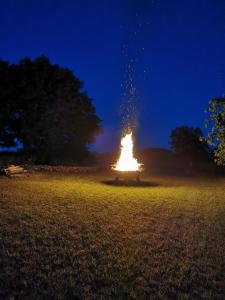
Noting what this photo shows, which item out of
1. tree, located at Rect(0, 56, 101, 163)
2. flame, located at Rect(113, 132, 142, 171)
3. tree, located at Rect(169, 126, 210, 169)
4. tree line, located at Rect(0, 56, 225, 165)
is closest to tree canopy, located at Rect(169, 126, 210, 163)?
tree, located at Rect(169, 126, 210, 169)

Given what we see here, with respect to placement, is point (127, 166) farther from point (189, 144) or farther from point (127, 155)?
point (189, 144)

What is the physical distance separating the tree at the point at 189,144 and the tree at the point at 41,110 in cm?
1743

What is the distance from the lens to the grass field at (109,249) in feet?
18.2

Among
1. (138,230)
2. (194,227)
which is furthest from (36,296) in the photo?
(194,227)

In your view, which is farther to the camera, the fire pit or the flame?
the flame

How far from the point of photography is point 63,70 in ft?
113

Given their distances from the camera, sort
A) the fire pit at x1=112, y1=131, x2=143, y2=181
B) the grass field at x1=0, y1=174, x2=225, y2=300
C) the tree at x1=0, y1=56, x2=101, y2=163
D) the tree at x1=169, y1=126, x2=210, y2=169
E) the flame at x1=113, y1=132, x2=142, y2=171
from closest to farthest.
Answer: the grass field at x1=0, y1=174, x2=225, y2=300
the fire pit at x1=112, y1=131, x2=143, y2=181
the flame at x1=113, y1=132, x2=142, y2=171
the tree at x1=0, y1=56, x2=101, y2=163
the tree at x1=169, y1=126, x2=210, y2=169

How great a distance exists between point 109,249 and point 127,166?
14094 millimetres

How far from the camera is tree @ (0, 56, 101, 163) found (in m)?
32.5

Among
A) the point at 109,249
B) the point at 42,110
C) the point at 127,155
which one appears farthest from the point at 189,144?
the point at 109,249

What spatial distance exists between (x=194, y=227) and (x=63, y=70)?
27613 millimetres

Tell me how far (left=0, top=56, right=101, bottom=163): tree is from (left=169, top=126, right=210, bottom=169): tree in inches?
686

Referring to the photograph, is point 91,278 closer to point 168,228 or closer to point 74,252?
point 74,252

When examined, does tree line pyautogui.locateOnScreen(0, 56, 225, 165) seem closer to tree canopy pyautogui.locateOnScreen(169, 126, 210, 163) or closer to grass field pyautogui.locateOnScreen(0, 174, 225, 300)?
tree canopy pyautogui.locateOnScreen(169, 126, 210, 163)
